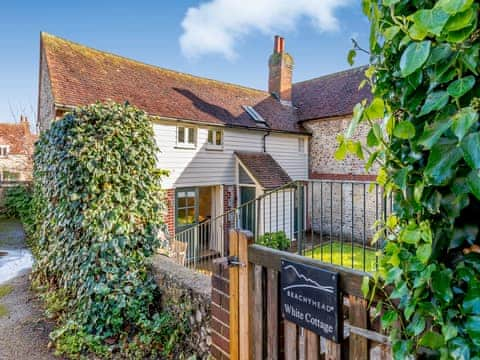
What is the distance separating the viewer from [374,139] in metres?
1.06

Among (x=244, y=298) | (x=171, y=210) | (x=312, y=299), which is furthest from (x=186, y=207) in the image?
(x=312, y=299)

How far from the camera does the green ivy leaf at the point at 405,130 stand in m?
0.92

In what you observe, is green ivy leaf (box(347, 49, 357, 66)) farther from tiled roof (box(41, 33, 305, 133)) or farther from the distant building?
the distant building

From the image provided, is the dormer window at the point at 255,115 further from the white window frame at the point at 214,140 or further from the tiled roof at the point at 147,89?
the white window frame at the point at 214,140

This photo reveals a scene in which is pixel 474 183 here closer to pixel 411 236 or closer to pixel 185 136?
pixel 411 236

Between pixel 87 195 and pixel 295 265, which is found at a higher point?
pixel 87 195

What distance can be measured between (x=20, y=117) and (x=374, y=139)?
2552 centimetres

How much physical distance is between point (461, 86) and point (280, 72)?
1461 cm

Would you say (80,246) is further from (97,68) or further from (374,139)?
(97,68)

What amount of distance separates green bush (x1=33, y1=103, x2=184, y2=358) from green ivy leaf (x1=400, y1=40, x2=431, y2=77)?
3857mm

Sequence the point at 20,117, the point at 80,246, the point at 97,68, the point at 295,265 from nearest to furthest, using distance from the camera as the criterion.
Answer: the point at 295,265 < the point at 80,246 < the point at 97,68 < the point at 20,117

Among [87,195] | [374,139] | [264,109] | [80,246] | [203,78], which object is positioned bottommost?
[80,246]

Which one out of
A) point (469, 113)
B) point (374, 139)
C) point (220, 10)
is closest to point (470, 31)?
point (469, 113)

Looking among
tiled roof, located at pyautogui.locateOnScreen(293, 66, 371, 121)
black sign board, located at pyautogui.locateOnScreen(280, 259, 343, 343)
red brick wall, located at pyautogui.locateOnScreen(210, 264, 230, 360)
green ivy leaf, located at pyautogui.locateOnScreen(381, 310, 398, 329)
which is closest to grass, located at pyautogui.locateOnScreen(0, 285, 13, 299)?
red brick wall, located at pyautogui.locateOnScreen(210, 264, 230, 360)
